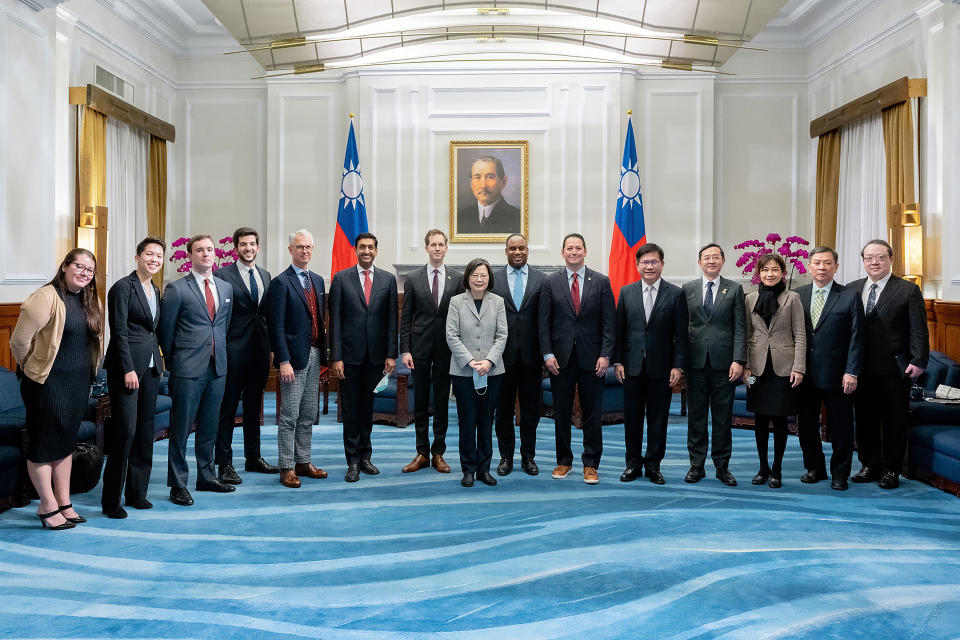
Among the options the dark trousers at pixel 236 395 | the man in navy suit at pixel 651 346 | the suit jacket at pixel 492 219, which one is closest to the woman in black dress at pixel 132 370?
the dark trousers at pixel 236 395

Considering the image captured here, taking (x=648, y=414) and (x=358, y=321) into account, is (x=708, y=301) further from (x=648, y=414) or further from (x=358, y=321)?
(x=358, y=321)

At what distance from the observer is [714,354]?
4516mm

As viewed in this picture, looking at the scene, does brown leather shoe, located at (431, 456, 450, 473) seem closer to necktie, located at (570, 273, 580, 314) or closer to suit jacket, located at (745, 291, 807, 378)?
necktie, located at (570, 273, 580, 314)

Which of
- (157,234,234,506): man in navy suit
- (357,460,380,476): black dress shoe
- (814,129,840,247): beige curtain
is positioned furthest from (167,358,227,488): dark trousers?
(814,129,840,247): beige curtain

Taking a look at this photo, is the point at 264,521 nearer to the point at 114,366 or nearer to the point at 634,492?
the point at 114,366

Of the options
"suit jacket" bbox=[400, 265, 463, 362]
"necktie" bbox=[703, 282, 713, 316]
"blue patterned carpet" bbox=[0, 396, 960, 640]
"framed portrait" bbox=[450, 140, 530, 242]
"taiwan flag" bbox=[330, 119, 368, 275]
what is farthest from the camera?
"framed portrait" bbox=[450, 140, 530, 242]

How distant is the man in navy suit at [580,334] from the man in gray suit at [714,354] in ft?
1.80

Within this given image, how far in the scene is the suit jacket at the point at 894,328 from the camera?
14.9 feet

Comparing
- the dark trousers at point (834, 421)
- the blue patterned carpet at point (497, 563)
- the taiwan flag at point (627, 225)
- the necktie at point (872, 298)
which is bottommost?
the blue patterned carpet at point (497, 563)

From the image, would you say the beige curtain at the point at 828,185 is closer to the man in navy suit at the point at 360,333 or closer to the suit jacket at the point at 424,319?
the suit jacket at the point at 424,319

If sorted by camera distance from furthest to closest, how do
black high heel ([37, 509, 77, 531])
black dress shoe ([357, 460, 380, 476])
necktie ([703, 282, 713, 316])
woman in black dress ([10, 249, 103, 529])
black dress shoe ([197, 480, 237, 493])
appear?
black dress shoe ([357, 460, 380, 476]), necktie ([703, 282, 713, 316]), black dress shoe ([197, 480, 237, 493]), black high heel ([37, 509, 77, 531]), woman in black dress ([10, 249, 103, 529])

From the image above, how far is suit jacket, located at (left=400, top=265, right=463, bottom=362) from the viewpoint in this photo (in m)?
4.75

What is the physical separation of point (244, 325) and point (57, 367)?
1150 millimetres

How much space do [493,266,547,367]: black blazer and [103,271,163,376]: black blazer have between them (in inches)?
82.1
